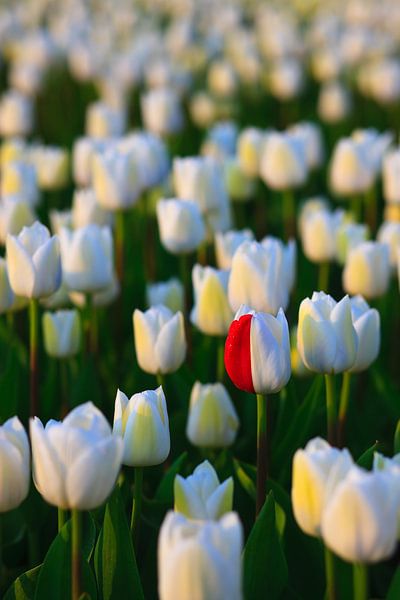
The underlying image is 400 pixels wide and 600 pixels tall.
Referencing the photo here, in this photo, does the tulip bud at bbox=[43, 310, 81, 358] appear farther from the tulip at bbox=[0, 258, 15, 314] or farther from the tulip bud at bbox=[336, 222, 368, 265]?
the tulip bud at bbox=[336, 222, 368, 265]

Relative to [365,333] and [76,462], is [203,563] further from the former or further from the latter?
[365,333]

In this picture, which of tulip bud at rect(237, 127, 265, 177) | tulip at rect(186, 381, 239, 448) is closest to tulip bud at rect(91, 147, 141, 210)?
tulip bud at rect(237, 127, 265, 177)

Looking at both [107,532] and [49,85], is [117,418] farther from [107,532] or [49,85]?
[49,85]

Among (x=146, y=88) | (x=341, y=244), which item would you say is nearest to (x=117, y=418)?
(x=341, y=244)

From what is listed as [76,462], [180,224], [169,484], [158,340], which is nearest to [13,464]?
[76,462]

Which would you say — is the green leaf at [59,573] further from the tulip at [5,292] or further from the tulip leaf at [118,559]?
the tulip at [5,292]

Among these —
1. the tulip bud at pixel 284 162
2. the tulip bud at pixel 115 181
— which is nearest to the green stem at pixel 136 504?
the tulip bud at pixel 115 181
